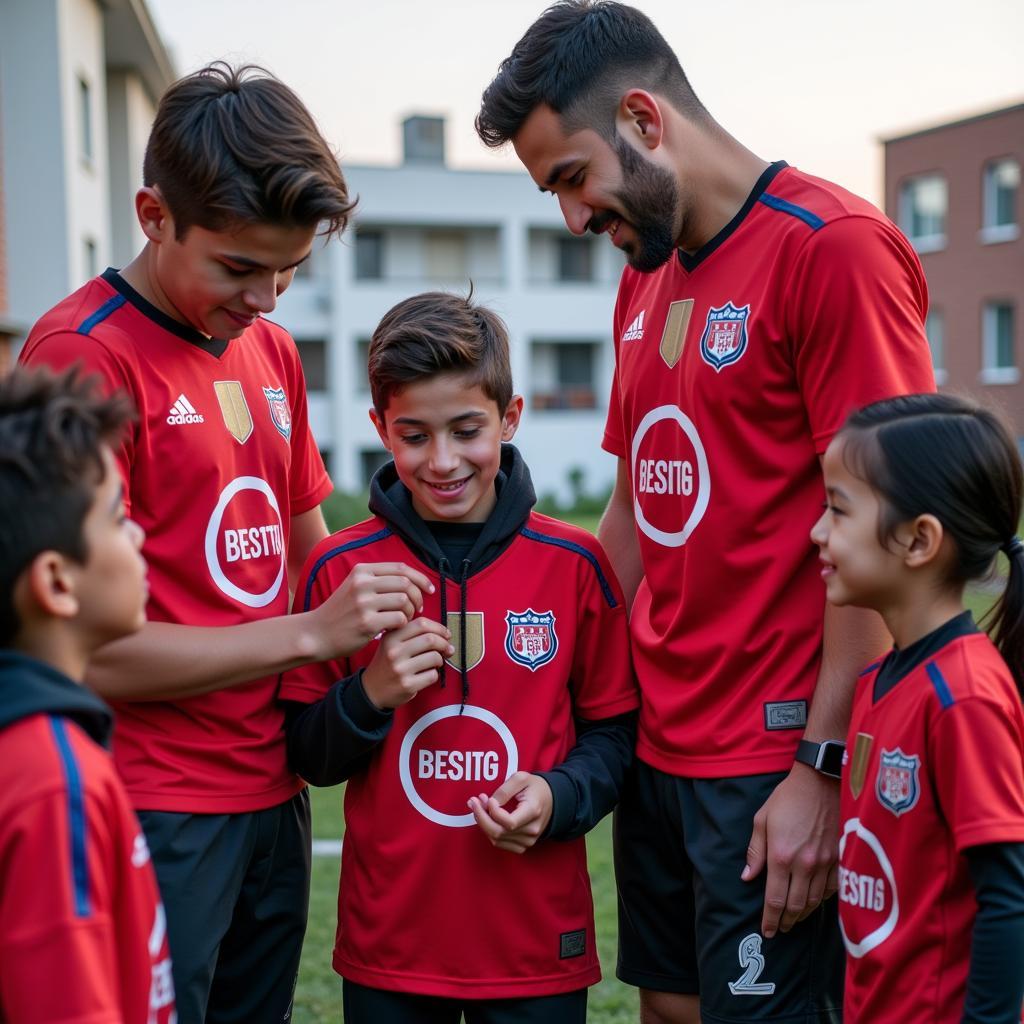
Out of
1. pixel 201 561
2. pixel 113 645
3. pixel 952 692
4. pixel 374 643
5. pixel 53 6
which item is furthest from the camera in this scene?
pixel 53 6

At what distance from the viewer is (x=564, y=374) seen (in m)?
39.7

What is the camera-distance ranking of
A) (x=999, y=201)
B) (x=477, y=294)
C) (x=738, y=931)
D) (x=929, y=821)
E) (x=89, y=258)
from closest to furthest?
(x=929, y=821) → (x=738, y=931) → (x=89, y=258) → (x=999, y=201) → (x=477, y=294)

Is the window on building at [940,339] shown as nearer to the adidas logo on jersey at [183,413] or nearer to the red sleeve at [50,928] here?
the adidas logo on jersey at [183,413]

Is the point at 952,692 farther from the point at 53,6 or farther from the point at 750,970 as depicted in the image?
the point at 53,6

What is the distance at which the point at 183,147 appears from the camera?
237 centimetres

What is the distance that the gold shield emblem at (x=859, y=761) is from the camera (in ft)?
7.11

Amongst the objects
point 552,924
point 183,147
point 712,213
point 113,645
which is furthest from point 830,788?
point 183,147

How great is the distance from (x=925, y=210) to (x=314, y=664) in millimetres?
35776

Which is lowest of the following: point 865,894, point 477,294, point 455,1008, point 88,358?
point 455,1008

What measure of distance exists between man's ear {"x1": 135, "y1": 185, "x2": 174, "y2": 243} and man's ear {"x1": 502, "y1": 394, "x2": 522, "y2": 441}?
81 centimetres

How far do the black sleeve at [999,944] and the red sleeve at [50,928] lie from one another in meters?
1.24

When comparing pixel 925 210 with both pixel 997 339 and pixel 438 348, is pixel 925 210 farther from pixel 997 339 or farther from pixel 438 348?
pixel 438 348

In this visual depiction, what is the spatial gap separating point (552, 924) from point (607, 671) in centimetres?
52

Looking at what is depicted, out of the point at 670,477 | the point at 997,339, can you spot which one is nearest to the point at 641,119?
the point at 670,477
